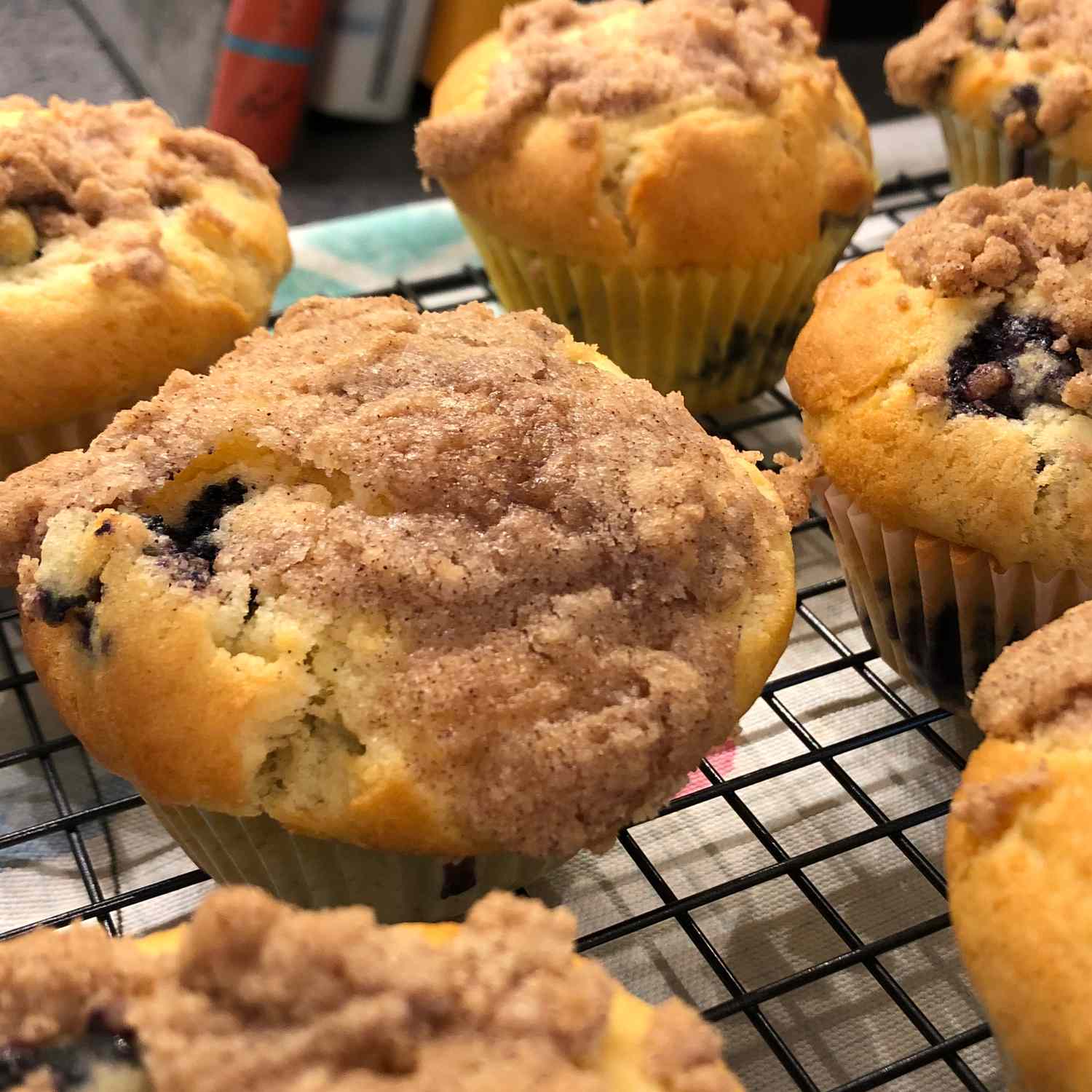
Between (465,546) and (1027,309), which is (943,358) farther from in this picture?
(465,546)

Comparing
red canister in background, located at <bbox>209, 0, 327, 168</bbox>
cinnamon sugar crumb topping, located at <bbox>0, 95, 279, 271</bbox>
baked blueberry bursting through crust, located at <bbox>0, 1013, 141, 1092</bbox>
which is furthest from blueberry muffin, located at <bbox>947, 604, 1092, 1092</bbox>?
red canister in background, located at <bbox>209, 0, 327, 168</bbox>

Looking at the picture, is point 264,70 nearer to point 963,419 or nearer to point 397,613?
point 963,419

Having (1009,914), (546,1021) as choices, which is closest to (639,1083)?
(546,1021)

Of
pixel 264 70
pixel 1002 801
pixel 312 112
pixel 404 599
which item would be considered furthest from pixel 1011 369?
pixel 312 112

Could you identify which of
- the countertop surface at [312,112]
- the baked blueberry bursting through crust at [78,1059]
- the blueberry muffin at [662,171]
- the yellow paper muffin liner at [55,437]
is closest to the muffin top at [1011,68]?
A: the blueberry muffin at [662,171]

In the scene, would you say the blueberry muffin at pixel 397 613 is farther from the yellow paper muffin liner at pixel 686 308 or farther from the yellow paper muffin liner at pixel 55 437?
the yellow paper muffin liner at pixel 686 308
